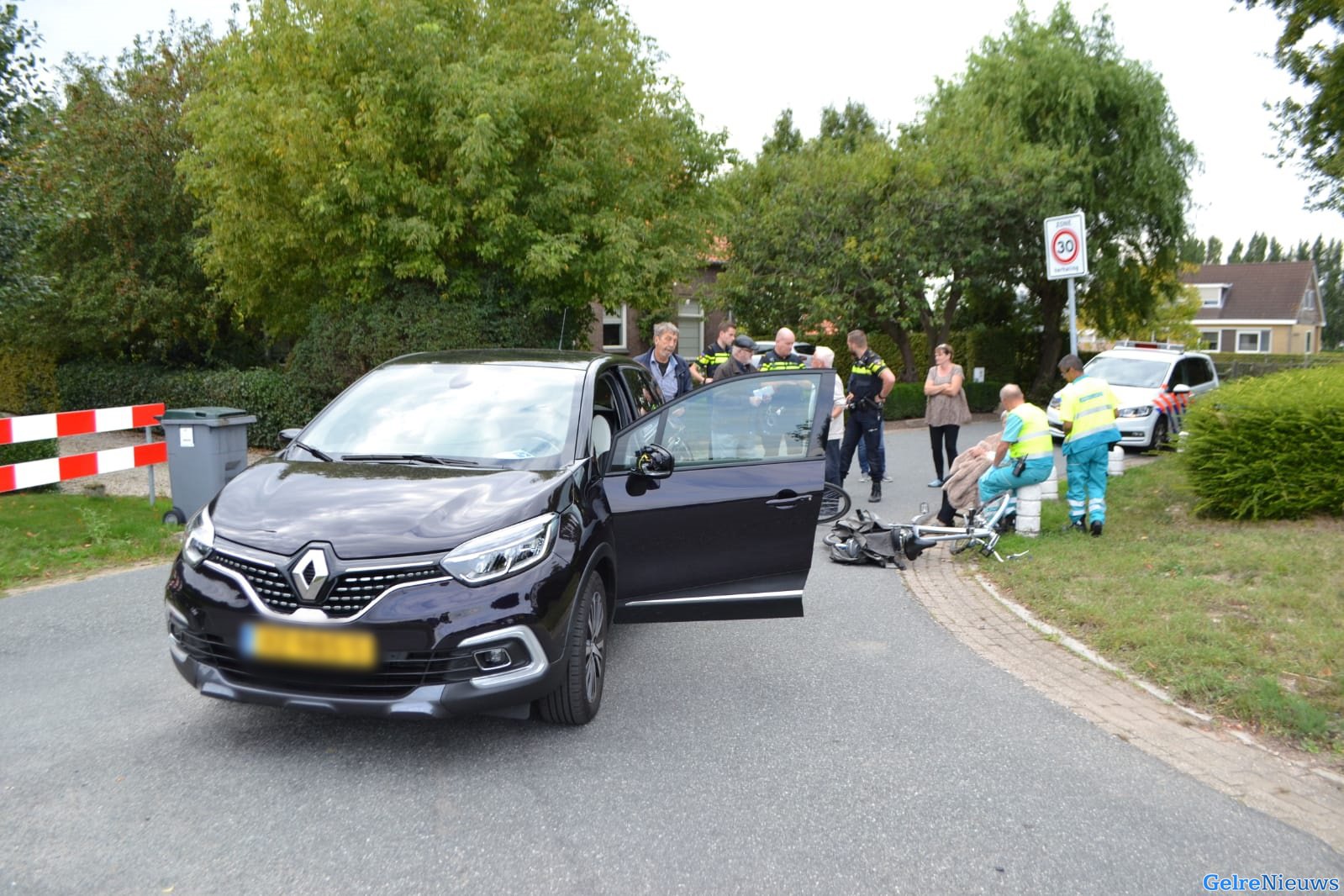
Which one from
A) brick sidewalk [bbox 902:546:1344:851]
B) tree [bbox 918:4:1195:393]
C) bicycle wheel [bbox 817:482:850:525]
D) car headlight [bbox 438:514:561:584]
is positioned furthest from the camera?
tree [bbox 918:4:1195:393]

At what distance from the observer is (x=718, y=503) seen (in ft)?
16.8

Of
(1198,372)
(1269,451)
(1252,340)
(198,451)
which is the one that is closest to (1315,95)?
(1198,372)

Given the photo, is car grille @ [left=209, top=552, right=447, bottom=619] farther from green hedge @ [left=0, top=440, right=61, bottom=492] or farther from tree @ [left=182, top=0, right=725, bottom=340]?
tree @ [left=182, top=0, right=725, bottom=340]

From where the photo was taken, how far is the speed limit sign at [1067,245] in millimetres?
10430

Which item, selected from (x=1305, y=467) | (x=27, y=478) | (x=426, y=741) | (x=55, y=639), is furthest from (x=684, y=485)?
(x=27, y=478)

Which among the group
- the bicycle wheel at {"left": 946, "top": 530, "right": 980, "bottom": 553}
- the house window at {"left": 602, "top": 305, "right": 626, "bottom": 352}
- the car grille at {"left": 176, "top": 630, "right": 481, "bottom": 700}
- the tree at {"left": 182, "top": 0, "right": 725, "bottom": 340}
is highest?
the tree at {"left": 182, "top": 0, "right": 725, "bottom": 340}

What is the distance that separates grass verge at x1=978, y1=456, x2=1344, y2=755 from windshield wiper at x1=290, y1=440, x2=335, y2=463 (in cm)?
436

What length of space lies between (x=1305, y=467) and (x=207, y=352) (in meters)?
18.8

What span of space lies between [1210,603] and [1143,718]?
197cm

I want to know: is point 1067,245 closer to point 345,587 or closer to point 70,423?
point 345,587

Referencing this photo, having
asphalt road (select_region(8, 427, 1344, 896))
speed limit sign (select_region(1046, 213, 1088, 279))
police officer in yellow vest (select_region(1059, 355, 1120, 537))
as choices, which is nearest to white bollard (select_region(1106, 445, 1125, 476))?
speed limit sign (select_region(1046, 213, 1088, 279))

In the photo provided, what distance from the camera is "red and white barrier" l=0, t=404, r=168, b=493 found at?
8500 mm

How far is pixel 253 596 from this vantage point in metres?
3.76

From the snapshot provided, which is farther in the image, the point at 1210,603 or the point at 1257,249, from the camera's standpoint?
the point at 1257,249
